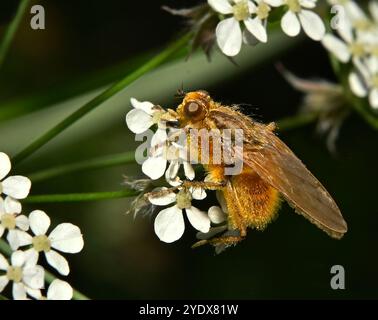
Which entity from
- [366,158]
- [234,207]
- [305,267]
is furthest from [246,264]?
[234,207]

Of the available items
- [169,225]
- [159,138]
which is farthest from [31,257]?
[159,138]

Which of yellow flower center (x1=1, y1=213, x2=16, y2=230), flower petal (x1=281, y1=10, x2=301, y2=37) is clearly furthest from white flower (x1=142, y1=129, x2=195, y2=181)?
flower petal (x1=281, y1=10, x2=301, y2=37)

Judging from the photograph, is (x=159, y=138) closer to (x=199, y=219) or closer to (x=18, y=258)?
(x=199, y=219)

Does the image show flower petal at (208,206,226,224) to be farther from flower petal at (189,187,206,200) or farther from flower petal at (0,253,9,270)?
flower petal at (0,253,9,270)

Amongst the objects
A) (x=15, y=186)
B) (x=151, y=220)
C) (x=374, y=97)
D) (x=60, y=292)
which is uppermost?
(x=15, y=186)
